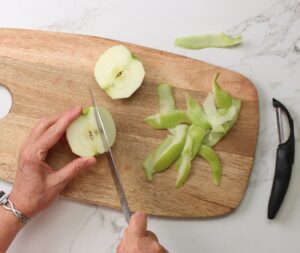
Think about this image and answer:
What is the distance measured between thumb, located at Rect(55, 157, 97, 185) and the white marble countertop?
0.11 meters

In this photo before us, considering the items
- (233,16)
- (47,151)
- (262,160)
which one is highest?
(233,16)

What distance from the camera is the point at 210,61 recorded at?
1274 mm

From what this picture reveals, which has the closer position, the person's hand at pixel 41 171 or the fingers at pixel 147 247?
the fingers at pixel 147 247

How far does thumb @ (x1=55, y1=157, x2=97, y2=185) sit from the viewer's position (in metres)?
1.11

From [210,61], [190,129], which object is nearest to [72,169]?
[190,129]

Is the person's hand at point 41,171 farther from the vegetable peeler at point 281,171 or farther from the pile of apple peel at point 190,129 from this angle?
the vegetable peeler at point 281,171

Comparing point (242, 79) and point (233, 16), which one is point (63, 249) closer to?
point (242, 79)

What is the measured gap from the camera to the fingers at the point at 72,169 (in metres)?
1.11

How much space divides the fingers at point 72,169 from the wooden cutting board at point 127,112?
59 millimetres

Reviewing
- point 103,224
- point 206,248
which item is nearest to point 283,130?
point 206,248

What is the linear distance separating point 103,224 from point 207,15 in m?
0.69

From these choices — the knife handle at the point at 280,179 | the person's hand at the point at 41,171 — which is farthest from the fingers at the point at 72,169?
the knife handle at the point at 280,179

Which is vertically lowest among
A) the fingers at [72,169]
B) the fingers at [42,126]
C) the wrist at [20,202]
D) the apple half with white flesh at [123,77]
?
→ the wrist at [20,202]

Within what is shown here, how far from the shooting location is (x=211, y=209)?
1.14 m
